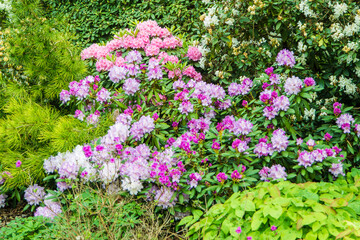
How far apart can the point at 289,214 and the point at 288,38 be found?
2117 mm

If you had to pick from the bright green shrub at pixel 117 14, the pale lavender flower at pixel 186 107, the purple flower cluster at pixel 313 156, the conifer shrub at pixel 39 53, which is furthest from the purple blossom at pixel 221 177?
the bright green shrub at pixel 117 14

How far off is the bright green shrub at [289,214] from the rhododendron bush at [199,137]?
0.84 ft

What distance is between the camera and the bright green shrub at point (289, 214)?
2.09 m

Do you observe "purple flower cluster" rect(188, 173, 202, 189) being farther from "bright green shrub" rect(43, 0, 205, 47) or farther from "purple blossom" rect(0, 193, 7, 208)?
"bright green shrub" rect(43, 0, 205, 47)

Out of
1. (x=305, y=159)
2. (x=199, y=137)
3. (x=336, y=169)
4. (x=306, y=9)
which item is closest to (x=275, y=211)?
(x=305, y=159)

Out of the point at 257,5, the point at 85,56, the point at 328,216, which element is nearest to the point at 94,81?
the point at 85,56

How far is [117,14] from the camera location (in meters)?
6.05

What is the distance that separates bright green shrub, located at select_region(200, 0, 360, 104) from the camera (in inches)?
126

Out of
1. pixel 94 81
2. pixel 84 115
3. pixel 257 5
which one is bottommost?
pixel 84 115

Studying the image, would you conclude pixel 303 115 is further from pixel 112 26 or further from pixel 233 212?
pixel 112 26

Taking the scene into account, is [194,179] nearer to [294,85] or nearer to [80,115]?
[294,85]

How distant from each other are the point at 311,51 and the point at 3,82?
3.09 m

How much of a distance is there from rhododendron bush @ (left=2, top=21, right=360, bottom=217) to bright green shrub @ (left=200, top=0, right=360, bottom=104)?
0.63 feet

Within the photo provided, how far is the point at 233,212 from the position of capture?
7.83 ft
